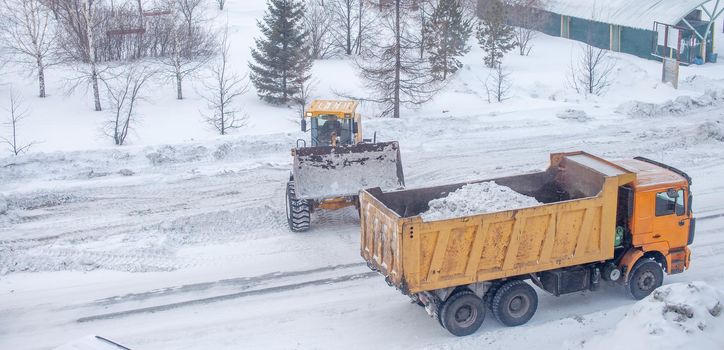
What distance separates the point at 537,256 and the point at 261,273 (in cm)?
548

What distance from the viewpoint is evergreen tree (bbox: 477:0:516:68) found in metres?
39.6

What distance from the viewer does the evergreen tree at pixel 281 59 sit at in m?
30.6

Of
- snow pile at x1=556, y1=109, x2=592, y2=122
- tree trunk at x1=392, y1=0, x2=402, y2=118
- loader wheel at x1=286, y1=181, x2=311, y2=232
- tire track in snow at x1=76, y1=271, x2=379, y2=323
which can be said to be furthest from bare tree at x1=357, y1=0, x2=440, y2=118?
tire track in snow at x1=76, y1=271, x2=379, y2=323

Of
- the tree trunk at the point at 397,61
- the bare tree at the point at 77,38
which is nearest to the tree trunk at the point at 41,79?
the bare tree at the point at 77,38

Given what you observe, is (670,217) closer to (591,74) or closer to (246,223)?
(246,223)

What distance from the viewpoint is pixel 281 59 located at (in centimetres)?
3056

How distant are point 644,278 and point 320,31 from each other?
29.7 meters

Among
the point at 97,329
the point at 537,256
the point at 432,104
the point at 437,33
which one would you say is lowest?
the point at 97,329

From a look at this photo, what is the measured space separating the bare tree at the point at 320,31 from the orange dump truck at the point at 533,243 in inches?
1066

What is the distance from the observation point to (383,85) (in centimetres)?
2859

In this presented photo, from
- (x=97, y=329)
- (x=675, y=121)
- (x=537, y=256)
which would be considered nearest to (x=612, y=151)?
(x=675, y=121)

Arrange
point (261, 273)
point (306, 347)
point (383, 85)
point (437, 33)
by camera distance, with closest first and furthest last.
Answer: point (306, 347)
point (261, 273)
point (383, 85)
point (437, 33)

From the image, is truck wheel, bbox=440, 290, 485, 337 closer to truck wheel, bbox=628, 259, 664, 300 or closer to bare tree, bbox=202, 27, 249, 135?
truck wheel, bbox=628, 259, 664, 300

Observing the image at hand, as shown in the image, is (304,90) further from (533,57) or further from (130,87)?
(533,57)
